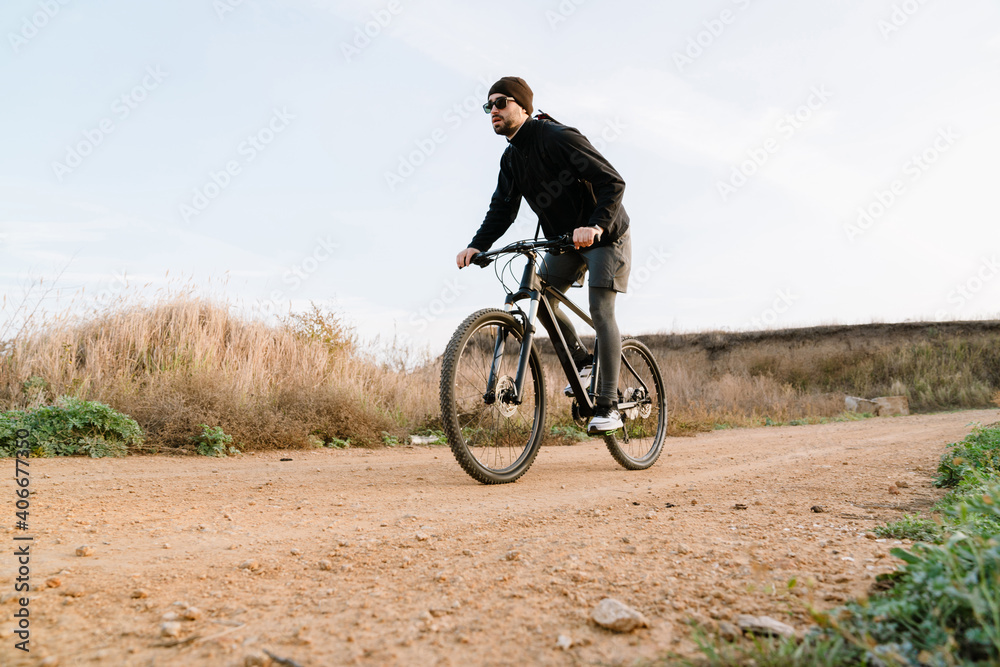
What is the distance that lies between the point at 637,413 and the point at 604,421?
948 millimetres

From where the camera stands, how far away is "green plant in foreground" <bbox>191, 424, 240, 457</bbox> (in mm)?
5824

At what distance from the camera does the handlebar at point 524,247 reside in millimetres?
4309

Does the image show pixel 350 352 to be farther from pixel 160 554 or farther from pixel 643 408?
pixel 160 554

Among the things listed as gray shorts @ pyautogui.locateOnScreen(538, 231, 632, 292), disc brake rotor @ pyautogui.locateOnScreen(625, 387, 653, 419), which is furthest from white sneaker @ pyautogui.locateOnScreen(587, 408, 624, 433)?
gray shorts @ pyautogui.locateOnScreen(538, 231, 632, 292)

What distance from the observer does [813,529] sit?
258cm

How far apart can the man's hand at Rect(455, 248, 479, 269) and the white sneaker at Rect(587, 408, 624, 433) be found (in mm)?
1514

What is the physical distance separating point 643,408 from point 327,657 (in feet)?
14.7

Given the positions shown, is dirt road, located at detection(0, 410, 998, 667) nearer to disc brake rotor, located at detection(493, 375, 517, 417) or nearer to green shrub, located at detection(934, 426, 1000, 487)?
green shrub, located at detection(934, 426, 1000, 487)

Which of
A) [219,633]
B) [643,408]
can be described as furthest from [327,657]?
[643,408]

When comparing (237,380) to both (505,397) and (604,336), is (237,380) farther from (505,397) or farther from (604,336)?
(604,336)

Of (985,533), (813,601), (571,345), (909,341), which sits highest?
(909,341)

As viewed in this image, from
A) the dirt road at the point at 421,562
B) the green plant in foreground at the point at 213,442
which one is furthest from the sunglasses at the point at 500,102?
the green plant in foreground at the point at 213,442

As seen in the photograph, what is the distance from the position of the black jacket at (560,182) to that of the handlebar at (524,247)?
216 millimetres

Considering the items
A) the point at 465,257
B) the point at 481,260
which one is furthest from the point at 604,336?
the point at 465,257
